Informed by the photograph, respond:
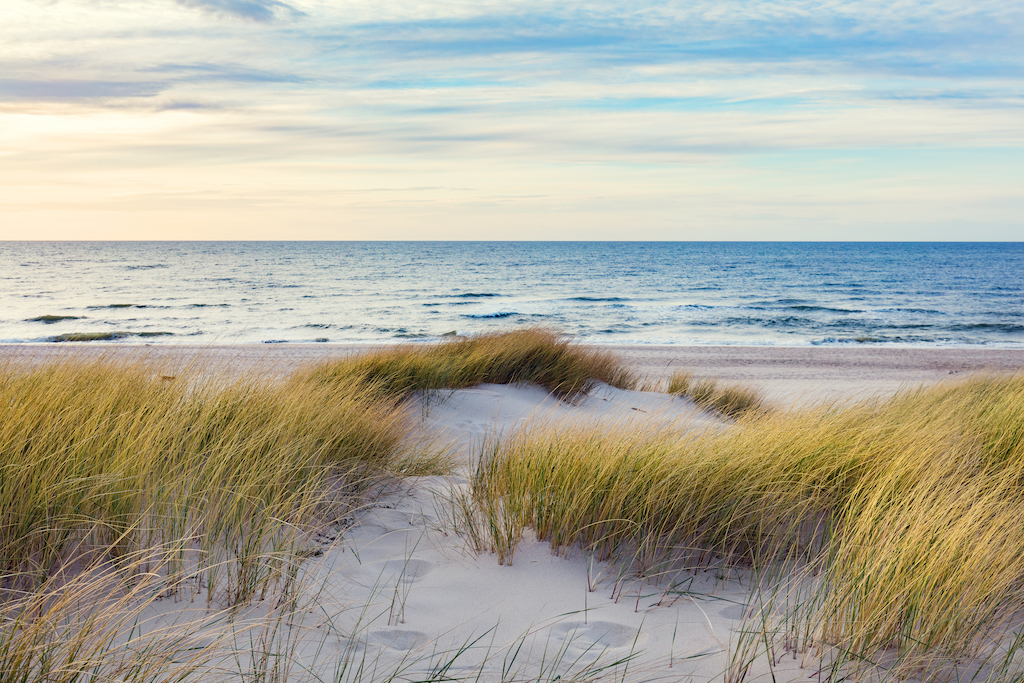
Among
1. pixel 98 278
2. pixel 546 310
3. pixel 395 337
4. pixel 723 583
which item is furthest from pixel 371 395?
pixel 98 278

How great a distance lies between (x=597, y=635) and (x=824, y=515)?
1504 millimetres

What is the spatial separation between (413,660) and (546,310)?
27.5 m

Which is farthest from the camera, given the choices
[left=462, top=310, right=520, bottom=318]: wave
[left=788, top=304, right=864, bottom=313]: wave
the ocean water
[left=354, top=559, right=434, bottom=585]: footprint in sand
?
[left=788, top=304, right=864, bottom=313]: wave

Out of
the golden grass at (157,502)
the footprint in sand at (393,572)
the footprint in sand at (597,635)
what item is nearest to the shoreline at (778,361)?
the golden grass at (157,502)

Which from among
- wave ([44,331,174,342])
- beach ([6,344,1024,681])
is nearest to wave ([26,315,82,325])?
wave ([44,331,174,342])

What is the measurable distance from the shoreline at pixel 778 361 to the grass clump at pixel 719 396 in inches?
61.9

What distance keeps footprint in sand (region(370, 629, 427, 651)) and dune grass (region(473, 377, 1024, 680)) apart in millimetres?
648

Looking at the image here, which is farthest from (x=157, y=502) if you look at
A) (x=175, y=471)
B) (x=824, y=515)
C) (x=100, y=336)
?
(x=100, y=336)

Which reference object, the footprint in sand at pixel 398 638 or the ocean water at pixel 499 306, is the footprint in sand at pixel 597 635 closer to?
the footprint in sand at pixel 398 638

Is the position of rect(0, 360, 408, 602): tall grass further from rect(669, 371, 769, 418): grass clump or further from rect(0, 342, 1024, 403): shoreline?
rect(0, 342, 1024, 403): shoreline

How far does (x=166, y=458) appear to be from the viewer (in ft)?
9.73

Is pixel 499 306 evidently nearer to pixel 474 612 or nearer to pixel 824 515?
pixel 824 515

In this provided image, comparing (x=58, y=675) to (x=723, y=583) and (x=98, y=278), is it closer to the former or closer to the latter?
(x=723, y=583)

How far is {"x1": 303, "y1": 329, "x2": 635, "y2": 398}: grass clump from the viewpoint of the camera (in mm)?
6573
